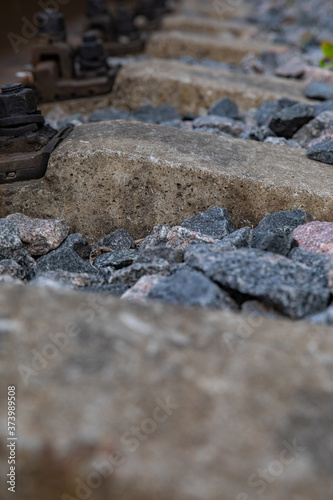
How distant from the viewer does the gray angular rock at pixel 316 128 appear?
3.15 meters

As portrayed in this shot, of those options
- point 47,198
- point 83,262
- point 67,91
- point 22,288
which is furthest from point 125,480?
point 67,91

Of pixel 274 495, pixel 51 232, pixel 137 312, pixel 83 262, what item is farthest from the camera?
pixel 51 232

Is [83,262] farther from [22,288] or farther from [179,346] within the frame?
[179,346]

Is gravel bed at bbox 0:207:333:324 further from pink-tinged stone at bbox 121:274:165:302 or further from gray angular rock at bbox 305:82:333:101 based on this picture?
gray angular rock at bbox 305:82:333:101

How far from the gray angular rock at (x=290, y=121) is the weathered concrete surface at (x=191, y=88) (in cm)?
83

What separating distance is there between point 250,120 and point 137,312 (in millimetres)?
2850

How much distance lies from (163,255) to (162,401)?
95cm

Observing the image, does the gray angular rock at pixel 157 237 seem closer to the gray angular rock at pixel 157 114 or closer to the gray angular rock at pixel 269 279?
the gray angular rock at pixel 269 279

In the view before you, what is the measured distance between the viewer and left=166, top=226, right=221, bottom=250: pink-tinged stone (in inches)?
86.7

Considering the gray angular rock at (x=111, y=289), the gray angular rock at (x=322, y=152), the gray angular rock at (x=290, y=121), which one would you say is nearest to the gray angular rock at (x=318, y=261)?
the gray angular rock at (x=111, y=289)

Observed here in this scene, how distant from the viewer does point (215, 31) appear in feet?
25.5

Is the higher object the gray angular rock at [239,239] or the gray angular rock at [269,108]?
the gray angular rock at [239,239]

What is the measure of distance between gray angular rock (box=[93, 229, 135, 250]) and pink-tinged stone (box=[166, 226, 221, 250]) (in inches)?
11.6

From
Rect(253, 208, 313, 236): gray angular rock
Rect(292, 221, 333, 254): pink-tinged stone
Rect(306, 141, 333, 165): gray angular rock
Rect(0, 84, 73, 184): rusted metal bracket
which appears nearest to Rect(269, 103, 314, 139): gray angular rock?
Rect(306, 141, 333, 165): gray angular rock
